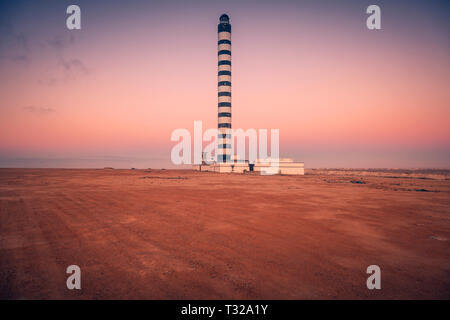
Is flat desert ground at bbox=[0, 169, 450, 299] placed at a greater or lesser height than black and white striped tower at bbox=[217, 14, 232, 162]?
lesser

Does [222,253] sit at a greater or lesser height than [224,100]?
lesser

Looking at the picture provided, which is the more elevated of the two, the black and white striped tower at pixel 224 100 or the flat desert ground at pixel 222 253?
the black and white striped tower at pixel 224 100

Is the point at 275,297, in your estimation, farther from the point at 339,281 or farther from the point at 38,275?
the point at 38,275

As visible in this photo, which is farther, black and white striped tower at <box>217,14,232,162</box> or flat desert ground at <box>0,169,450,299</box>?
black and white striped tower at <box>217,14,232,162</box>

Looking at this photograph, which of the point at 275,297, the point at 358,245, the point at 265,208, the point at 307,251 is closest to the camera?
the point at 275,297

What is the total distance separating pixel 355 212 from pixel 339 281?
6.44 m

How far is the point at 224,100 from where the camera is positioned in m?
54.0

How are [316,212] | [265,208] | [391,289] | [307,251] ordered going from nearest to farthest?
1. [391,289]
2. [307,251]
3. [316,212]
4. [265,208]

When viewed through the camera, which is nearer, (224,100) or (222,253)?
(222,253)

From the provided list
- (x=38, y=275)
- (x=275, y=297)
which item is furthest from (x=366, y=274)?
(x=38, y=275)

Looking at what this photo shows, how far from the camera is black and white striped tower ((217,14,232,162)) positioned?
178ft

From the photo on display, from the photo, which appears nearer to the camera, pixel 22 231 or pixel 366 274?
pixel 366 274

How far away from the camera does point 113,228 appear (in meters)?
6.95

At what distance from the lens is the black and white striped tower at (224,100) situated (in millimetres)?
54156
